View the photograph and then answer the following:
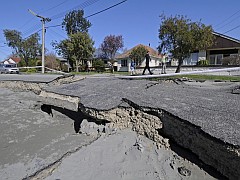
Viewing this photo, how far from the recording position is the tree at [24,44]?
4431 cm

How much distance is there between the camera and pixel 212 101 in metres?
4.51

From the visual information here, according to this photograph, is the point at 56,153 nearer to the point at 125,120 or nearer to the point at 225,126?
the point at 125,120

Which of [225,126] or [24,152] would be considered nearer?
[225,126]

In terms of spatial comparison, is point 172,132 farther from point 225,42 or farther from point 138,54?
point 138,54

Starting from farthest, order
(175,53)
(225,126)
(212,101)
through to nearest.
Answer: (175,53)
(212,101)
(225,126)

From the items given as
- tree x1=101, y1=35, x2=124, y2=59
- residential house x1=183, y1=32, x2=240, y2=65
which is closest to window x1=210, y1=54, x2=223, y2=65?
residential house x1=183, y1=32, x2=240, y2=65

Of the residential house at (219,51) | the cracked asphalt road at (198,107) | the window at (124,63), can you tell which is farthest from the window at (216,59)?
the cracked asphalt road at (198,107)

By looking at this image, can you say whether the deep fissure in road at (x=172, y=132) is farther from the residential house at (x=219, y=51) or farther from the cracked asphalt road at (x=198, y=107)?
the residential house at (x=219, y=51)

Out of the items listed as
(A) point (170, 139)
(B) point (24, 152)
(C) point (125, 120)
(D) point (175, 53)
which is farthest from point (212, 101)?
(D) point (175, 53)

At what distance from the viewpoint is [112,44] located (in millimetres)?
41781

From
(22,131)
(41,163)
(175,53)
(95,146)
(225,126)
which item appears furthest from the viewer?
(175,53)

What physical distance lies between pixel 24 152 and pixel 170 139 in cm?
300

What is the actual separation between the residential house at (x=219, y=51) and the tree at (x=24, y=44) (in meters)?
33.2

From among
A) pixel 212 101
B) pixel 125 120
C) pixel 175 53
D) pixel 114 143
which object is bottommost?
pixel 114 143
